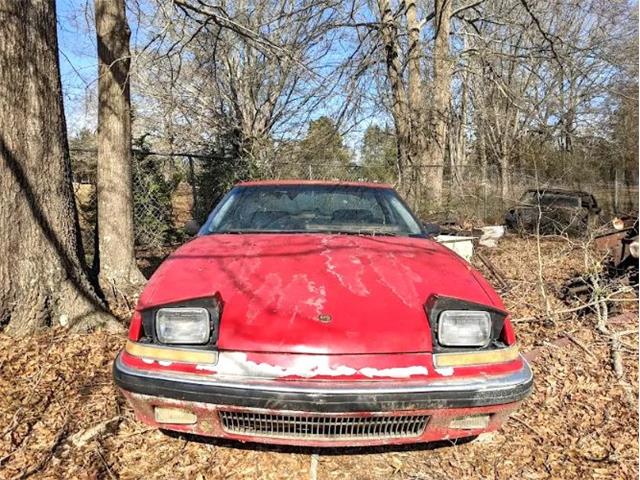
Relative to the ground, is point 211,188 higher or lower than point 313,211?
higher

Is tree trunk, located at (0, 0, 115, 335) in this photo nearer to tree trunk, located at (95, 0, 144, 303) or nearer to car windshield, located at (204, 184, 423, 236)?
tree trunk, located at (95, 0, 144, 303)

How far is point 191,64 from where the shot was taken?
11578 mm

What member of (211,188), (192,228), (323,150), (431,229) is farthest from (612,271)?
(323,150)

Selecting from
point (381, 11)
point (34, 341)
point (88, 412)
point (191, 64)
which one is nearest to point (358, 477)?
point (88, 412)

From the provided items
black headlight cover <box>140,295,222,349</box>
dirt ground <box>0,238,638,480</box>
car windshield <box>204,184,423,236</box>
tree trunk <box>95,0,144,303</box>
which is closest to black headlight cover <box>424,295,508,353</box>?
dirt ground <box>0,238,638,480</box>

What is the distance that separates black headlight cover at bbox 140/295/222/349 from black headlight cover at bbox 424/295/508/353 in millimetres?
959

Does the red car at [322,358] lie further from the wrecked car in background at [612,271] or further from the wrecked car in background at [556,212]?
the wrecked car in background at [556,212]

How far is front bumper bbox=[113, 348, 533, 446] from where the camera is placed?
6.47ft

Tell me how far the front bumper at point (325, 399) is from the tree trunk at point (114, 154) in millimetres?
3014

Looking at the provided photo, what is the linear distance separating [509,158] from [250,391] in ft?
88.1

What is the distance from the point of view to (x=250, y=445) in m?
2.54

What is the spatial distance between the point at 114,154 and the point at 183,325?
341cm

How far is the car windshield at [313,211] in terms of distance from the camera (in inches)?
134

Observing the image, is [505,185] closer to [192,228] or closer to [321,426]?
[192,228]
